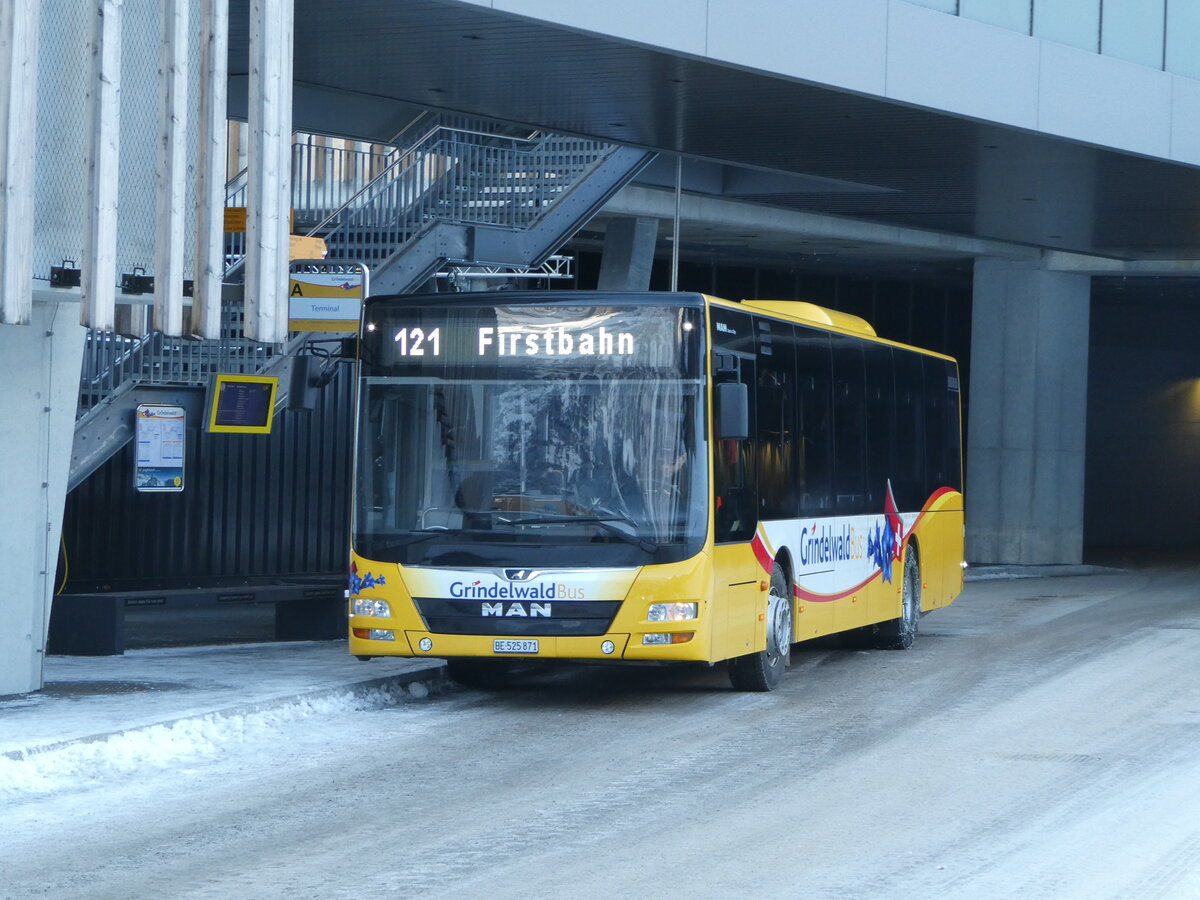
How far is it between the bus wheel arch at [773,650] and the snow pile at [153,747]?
9.86 ft

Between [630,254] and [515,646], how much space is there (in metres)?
16.5

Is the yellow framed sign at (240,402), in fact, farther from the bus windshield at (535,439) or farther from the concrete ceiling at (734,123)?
the bus windshield at (535,439)

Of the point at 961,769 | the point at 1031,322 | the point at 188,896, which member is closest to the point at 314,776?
the point at 188,896

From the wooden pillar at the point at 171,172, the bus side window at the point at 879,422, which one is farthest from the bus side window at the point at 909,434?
the wooden pillar at the point at 171,172

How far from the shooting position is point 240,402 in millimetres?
17203

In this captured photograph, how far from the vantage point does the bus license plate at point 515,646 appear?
12.2m

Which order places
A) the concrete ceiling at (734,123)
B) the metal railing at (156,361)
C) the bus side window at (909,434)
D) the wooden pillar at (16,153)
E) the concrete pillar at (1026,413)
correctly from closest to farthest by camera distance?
the wooden pillar at (16,153)
the concrete ceiling at (734,123)
the bus side window at (909,434)
the metal railing at (156,361)
the concrete pillar at (1026,413)

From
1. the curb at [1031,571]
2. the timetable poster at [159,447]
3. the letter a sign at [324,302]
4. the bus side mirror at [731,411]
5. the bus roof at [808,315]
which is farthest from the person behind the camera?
the curb at [1031,571]

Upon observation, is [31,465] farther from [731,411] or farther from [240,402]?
[240,402]

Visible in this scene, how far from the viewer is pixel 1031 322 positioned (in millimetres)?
33438

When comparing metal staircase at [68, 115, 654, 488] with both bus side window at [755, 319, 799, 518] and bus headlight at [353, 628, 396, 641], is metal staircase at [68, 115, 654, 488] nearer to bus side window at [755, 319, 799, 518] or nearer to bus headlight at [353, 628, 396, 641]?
bus headlight at [353, 628, 396, 641]

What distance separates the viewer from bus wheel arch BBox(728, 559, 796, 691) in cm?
1350

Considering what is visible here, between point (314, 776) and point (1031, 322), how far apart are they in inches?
1023

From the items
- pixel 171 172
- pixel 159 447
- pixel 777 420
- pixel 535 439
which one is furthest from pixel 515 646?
pixel 159 447
